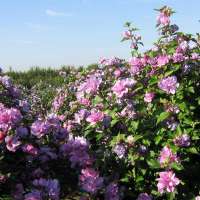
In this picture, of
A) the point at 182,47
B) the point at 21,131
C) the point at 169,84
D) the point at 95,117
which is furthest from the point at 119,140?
the point at 182,47

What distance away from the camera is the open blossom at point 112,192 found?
439cm

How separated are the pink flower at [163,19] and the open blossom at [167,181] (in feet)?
6.60

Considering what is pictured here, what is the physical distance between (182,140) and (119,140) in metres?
0.52

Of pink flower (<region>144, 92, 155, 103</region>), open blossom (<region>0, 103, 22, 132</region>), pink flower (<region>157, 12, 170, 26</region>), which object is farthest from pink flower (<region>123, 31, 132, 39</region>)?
open blossom (<region>0, 103, 22, 132</region>)

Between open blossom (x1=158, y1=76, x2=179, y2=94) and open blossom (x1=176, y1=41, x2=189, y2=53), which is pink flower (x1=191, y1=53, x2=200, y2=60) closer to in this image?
open blossom (x1=176, y1=41, x2=189, y2=53)

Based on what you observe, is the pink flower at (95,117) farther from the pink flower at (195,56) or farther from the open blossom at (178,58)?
the pink flower at (195,56)

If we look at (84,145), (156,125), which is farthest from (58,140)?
(156,125)

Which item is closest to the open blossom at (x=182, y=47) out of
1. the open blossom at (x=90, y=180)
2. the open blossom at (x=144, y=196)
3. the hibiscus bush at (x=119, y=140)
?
the hibiscus bush at (x=119, y=140)

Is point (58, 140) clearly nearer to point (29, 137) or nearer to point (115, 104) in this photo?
point (29, 137)

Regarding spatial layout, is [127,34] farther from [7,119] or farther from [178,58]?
[7,119]

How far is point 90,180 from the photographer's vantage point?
427 cm

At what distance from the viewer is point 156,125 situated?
4.86m

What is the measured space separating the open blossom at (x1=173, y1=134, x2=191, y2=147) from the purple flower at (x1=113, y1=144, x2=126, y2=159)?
1.42 ft

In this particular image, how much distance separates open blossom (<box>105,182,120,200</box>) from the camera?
4387 millimetres
